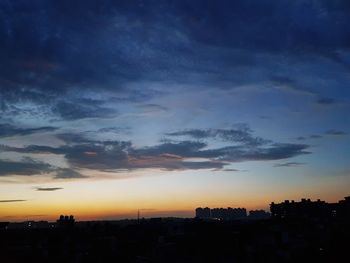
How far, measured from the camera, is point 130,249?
63688 millimetres

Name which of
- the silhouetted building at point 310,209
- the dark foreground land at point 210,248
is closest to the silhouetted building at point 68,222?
the dark foreground land at point 210,248

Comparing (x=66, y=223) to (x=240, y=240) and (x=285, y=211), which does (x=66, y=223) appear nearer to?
(x=240, y=240)

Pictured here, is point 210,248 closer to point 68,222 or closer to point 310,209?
point 68,222

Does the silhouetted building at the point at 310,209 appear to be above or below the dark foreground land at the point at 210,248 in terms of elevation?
above

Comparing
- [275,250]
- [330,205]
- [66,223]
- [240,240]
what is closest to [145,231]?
[66,223]

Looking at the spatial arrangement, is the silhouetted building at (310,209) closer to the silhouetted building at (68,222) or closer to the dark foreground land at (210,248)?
the dark foreground land at (210,248)

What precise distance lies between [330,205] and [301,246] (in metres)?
70.4

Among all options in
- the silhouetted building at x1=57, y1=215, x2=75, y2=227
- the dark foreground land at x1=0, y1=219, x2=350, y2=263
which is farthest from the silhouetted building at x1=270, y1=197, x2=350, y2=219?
the silhouetted building at x1=57, y1=215, x2=75, y2=227

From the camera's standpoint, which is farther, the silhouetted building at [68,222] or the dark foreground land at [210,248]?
the silhouetted building at [68,222]

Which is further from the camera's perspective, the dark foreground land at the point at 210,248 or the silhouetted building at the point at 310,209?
the silhouetted building at the point at 310,209

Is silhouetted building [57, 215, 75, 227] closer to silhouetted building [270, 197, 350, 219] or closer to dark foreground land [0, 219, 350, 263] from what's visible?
dark foreground land [0, 219, 350, 263]

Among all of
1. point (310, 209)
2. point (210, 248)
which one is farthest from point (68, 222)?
point (310, 209)

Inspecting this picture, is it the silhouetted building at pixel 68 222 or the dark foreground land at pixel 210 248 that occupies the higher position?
the silhouetted building at pixel 68 222

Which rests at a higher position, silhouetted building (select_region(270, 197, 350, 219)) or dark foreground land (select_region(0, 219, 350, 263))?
silhouetted building (select_region(270, 197, 350, 219))
